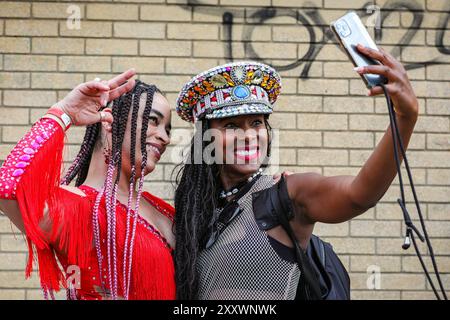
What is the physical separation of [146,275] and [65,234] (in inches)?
15.5

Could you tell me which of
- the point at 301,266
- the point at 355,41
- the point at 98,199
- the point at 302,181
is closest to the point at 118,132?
the point at 98,199

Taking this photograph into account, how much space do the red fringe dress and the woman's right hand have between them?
0.33 feet

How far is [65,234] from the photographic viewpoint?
3357 millimetres

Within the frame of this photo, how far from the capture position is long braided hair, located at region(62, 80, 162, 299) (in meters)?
3.41

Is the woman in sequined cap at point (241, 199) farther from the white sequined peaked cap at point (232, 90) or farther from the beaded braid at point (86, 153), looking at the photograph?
the beaded braid at point (86, 153)

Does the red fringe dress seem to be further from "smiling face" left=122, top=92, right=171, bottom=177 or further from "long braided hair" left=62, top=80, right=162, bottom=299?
"smiling face" left=122, top=92, right=171, bottom=177

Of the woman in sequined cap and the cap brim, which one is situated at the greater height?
the cap brim

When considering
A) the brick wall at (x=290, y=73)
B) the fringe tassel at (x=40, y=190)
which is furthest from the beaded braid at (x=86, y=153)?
the brick wall at (x=290, y=73)

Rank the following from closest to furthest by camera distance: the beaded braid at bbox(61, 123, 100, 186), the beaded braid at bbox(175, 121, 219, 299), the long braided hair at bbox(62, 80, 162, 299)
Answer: the long braided hair at bbox(62, 80, 162, 299), the beaded braid at bbox(175, 121, 219, 299), the beaded braid at bbox(61, 123, 100, 186)

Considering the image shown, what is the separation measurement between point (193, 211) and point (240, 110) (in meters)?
0.53

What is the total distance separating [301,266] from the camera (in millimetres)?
3469

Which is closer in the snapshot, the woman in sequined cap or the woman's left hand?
the woman's left hand

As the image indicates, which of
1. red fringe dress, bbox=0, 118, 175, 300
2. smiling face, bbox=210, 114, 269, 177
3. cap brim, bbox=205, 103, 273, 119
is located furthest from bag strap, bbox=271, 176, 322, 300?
red fringe dress, bbox=0, 118, 175, 300

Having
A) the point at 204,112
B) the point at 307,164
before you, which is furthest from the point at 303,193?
the point at 307,164
